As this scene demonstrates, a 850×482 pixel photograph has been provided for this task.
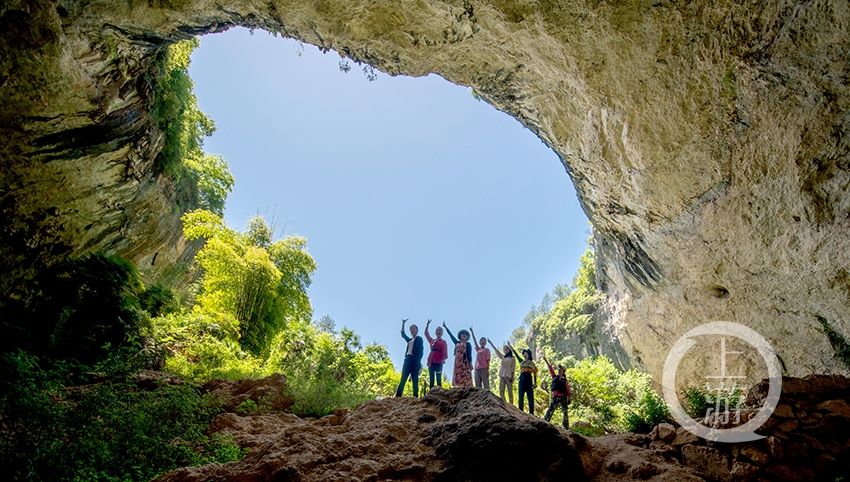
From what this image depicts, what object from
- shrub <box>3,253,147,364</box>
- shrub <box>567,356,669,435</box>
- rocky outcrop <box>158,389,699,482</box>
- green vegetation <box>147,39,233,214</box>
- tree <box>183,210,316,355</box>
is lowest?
rocky outcrop <box>158,389,699,482</box>

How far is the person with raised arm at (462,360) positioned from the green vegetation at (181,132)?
910 cm

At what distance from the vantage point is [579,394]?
12.7 metres

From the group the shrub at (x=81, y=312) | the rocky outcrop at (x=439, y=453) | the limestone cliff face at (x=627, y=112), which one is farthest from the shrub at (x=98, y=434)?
the limestone cliff face at (x=627, y=112)

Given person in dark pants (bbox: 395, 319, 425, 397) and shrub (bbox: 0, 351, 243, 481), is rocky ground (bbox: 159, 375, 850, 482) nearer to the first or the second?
shrub (bbox: 0, 351, 243, 481)

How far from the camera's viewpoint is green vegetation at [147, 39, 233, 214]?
10.2 meters

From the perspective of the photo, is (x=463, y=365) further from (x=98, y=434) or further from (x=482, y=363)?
(x=98, y=434)

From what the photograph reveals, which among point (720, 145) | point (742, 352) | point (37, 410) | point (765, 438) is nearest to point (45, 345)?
point (37, 410)

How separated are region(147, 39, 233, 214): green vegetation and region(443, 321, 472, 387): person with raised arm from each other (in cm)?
910

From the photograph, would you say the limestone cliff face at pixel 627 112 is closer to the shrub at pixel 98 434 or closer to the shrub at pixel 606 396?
the shrub at pixel 606 396

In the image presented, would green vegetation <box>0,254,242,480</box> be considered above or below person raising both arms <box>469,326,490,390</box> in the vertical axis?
below

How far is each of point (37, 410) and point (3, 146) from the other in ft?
20.9

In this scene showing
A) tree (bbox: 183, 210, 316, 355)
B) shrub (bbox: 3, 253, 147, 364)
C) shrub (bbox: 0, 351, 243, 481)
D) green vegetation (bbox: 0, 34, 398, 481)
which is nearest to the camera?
shrub (bbox: 0, 351, 243, 481)

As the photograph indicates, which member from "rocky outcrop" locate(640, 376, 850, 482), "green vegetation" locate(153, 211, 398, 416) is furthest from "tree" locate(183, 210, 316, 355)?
"rocky outcrop" locate(640, 376, 850, 482)

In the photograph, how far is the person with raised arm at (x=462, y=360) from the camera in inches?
338
